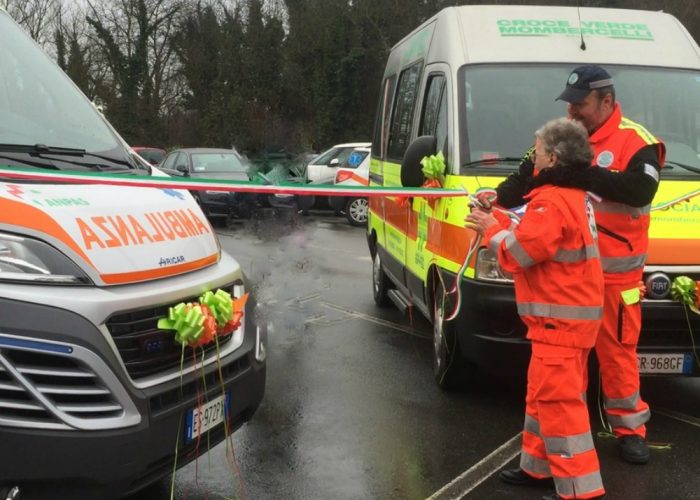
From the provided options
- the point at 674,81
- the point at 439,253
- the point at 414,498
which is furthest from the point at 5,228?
the point at 674,81

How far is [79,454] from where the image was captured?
2.65 m

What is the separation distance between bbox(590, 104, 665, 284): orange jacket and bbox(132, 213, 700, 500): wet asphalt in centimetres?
108

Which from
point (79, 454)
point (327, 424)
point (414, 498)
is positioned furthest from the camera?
point (327, 424)

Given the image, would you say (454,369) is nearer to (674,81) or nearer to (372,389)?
(372,389)

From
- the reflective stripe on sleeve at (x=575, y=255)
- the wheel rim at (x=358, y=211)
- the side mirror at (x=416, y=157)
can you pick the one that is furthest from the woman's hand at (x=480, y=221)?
the wheel rim at (x=358, y=211)

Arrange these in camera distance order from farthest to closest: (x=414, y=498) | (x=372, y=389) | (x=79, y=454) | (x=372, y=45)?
(x=372, y=45)
(x=372, y=389)
(x=414, y=498)
(x=79, y=454)

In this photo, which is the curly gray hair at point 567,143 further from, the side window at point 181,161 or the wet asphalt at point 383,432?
the side window at point 181,161

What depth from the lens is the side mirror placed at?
5.17 m

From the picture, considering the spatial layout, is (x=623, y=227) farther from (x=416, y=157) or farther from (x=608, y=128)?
(x=416, y=157)

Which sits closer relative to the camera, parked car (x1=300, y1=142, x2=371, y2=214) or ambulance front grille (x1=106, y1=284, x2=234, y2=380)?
ambulance front grille (x1=106, y1=284, x2=234, y2=380)

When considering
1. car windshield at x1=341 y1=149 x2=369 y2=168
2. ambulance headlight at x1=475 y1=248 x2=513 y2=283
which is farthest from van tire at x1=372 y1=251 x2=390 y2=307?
car windshield at x1=341 y1=149 x2=369 y2=168

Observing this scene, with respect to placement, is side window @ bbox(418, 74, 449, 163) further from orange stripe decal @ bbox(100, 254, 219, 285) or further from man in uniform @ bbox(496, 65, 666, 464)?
orange stripe decal @ bbox(100, 254, 219, 285)

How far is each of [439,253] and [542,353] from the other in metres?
1.67

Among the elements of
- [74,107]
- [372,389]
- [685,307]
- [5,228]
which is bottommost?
[372,389]
